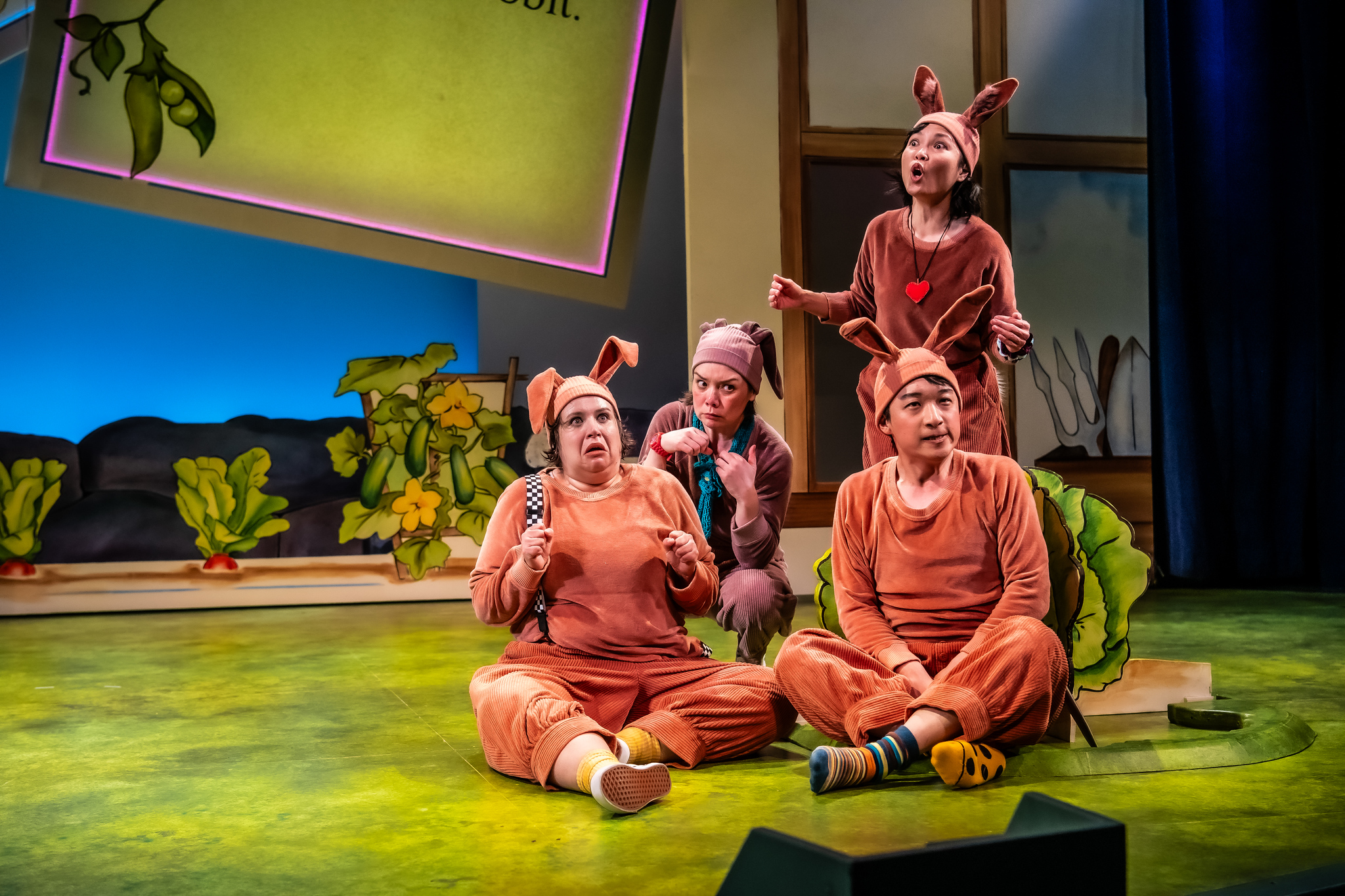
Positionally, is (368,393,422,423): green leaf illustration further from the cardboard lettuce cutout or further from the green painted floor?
the green painted floor

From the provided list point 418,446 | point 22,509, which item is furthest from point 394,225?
point 22,509

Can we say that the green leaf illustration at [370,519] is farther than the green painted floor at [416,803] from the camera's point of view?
Yes

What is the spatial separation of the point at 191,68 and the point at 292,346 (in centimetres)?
126

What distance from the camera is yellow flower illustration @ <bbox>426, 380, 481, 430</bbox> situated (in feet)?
17.7

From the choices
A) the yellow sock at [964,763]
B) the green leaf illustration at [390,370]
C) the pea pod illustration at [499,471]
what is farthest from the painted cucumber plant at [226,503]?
the yellow sock at [964,763]

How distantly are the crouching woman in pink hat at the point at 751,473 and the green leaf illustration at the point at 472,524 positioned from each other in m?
2.46

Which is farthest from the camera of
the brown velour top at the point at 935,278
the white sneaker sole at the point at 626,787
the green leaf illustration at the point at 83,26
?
the green leaf illustration at the point at 83,26

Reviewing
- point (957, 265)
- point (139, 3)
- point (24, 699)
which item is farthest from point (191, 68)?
point (957, 265)

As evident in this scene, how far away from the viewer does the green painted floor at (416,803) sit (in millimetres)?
1845

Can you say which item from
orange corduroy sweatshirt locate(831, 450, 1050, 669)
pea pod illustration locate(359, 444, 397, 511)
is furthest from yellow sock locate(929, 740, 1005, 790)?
pea pod illustration locate(359, 444, 397, 511)

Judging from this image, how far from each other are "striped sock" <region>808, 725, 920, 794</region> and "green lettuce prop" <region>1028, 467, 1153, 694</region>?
61 cm

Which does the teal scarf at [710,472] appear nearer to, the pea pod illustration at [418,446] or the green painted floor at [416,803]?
the green painted floor at [416,803]

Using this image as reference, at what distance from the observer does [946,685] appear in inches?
92.1

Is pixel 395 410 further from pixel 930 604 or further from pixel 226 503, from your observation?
pixel 930 604
